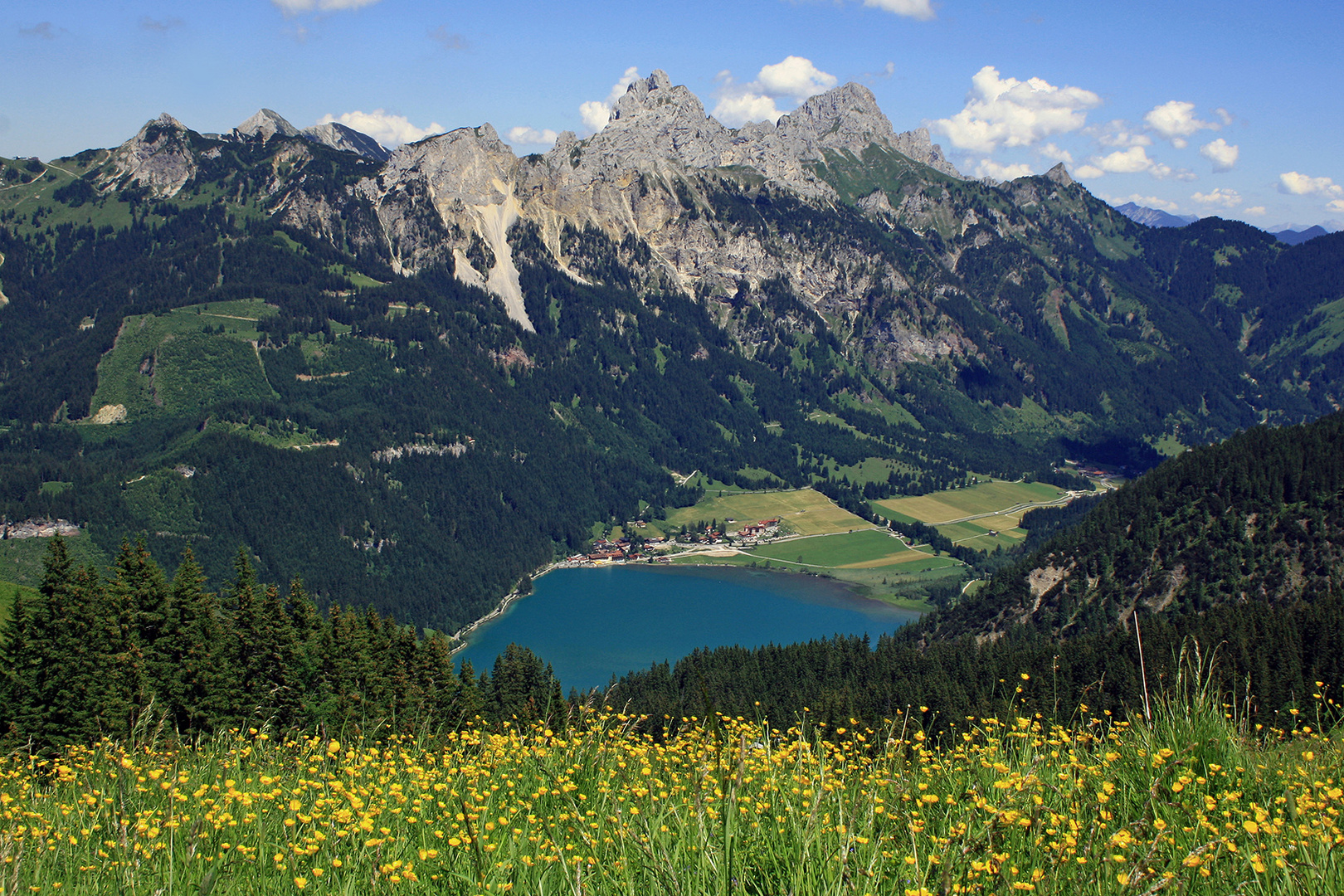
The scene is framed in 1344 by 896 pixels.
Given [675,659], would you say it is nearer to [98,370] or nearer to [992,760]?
[992,760]

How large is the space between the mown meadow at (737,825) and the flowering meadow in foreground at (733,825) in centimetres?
3

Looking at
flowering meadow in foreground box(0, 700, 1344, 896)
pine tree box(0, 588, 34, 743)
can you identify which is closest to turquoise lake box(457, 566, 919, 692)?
pine tree box(0, 588, 34, 743)

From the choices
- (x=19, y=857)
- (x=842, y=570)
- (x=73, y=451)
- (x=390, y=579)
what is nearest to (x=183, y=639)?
(x=19, y=857)

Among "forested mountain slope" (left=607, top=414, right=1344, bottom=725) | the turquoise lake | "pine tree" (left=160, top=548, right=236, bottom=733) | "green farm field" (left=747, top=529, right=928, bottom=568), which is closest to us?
"pine tree" (left=160, top=548, right=236, bottom=733)

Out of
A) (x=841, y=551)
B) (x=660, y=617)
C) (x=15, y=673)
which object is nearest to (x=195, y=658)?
(x=15, y=673)

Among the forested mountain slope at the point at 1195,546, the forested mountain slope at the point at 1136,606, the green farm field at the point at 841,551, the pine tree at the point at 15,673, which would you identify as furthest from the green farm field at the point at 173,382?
the pine tree at the point at 15,673

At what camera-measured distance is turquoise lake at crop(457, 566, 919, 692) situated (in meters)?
125

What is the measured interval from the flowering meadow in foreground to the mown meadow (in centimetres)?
3

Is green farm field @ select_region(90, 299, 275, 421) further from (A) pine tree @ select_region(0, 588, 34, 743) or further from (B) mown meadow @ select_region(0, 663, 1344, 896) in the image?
(B) mown meadow @ select_region(0, 663, 1344, 896)

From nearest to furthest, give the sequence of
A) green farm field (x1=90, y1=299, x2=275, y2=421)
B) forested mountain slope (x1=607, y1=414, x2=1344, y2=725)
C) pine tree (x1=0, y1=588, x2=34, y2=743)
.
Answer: pine tree (x1=0, y1=588, x2=34, y2=743) < forested mountain slope (x1=607, y1=414, x2=1344, y2=725) < green farm field (x1=90, y1=299, x2=275, y2=421)

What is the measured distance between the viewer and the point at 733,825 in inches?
215

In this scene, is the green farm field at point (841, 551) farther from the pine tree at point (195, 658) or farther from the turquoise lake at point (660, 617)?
the pine tree at point (195, 658)

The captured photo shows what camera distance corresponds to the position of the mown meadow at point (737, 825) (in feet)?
17.0

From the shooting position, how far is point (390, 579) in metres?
163
